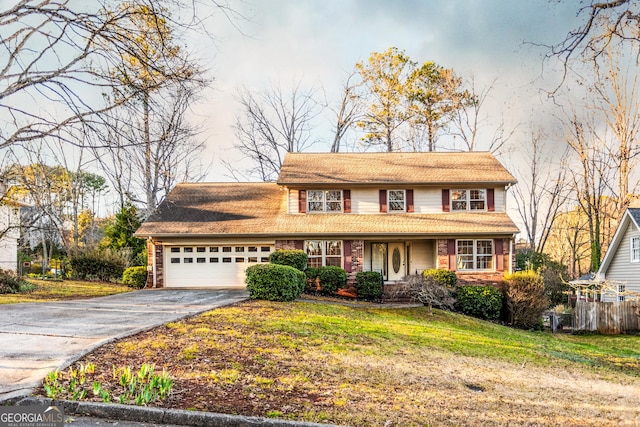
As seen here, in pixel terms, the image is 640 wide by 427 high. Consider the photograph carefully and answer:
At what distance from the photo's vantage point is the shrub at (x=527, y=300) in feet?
60.7

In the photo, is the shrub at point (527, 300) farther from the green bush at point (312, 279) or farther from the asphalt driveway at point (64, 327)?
the asphalt driveway at point (64, 327)

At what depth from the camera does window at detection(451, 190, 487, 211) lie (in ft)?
72.6

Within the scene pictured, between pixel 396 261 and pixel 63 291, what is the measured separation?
13871mm

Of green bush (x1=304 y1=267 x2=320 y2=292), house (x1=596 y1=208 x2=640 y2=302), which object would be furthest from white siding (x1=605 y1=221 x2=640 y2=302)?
green bush (x1=304 y1=267 x2=320 y2=292)

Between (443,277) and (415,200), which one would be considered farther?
(415,200)

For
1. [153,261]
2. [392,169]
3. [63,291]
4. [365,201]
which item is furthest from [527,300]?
[63,291]

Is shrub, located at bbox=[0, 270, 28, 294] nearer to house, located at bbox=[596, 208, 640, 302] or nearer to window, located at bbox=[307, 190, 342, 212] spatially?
window, located at bbox=[307, 190, 342, 212]

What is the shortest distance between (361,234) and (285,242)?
3.26 m

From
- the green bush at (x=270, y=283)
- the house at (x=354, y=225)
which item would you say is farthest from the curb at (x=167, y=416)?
the house at (x=354, y=225)

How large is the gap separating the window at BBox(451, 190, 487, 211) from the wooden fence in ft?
19.4

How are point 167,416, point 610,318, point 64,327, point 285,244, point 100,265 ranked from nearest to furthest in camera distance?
1. point 167,416
2. point 64,327
3. point 610,318
4. point 285,244
5. point 100,265

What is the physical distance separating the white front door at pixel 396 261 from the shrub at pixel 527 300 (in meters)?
4.99

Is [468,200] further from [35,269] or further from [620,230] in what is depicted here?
[35,269]

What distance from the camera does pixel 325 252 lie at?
831 inches
